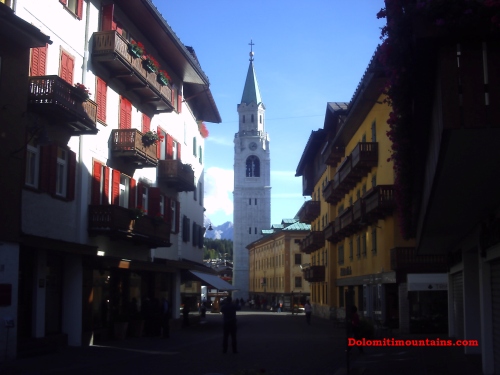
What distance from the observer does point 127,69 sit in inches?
1015

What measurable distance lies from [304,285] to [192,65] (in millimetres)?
62651

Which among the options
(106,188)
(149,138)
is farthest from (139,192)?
(106,188)

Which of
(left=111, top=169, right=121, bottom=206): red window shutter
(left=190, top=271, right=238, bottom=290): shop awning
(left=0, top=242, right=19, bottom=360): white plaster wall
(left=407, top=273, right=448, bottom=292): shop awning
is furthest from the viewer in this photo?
(left=190, top=271, right=238, bottom=290): shop awning

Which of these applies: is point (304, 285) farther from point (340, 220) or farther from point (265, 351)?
point (265, 351)

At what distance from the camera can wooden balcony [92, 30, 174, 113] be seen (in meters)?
24.5

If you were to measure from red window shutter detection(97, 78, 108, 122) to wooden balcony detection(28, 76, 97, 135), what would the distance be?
97.0 inches

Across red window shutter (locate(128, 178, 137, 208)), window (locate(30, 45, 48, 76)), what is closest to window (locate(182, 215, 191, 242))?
red window shutter (locate(128, 178, 137, 208))

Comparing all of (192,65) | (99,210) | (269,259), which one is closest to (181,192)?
(192,65)

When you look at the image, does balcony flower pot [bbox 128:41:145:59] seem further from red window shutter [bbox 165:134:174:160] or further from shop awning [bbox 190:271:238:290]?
shop awning [bbox 190:271:238:290]

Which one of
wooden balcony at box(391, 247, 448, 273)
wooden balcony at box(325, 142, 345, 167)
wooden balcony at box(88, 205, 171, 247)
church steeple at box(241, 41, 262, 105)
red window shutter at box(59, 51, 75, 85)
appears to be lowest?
wooden balcony at box(391, 247, 448, 273)

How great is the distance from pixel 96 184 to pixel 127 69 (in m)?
4.22

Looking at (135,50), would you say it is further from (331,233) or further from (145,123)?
(331,233)

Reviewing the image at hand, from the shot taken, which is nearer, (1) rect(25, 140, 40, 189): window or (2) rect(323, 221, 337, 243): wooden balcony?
(1) rect(25, 140, 40, 189): window

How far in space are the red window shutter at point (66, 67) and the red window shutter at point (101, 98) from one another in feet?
6.86
